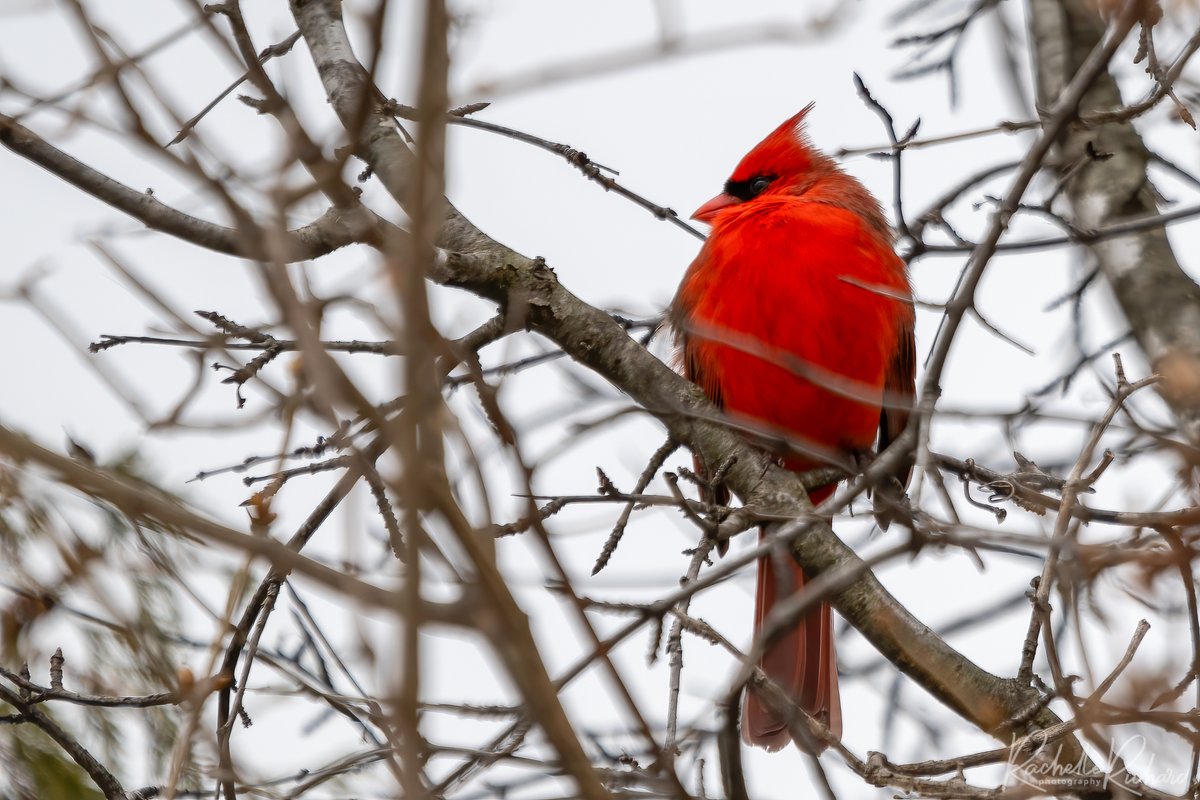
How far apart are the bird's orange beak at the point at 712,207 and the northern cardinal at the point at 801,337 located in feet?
0.65

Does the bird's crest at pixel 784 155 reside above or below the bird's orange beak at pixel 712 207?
above

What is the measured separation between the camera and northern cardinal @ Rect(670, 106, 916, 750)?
169 inches

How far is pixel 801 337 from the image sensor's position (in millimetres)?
4277

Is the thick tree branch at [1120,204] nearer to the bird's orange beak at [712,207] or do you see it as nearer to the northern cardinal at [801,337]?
the northern cardinal at [801,337]

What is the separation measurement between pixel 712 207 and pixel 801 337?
917mm

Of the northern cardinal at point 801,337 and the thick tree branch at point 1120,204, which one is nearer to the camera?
the northern cardinal at point 801,337

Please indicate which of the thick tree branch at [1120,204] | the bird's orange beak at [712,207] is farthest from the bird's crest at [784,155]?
the thick tree branch at [1120,204]

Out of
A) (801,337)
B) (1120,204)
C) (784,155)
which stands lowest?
(801,337)

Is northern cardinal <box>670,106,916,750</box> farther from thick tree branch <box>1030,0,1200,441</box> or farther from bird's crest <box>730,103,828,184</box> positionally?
thick tree branch <box>1030,0,1200,441</box>

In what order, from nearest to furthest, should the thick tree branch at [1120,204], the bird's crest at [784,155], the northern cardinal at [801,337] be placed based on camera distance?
the northern cardinal at [801,337], the thick tree branch at [1120,204], the bird's crest at [784,155]

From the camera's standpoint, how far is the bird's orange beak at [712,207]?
4.93 m

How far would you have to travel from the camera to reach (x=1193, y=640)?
227 cm

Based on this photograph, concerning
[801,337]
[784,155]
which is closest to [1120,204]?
[784,155]

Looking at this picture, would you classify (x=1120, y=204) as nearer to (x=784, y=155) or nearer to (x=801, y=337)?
(x=784, y=155)
